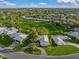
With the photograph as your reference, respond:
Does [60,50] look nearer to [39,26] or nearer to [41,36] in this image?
[41,36]

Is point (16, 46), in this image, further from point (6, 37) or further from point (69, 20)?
point (69, 20)

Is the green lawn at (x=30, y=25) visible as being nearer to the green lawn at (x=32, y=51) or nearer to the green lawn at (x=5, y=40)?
the green lawn at (x=5, y=40)

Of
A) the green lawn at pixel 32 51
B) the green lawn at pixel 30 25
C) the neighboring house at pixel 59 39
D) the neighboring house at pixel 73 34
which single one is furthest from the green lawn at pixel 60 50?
the green lawn at pixel 30 25

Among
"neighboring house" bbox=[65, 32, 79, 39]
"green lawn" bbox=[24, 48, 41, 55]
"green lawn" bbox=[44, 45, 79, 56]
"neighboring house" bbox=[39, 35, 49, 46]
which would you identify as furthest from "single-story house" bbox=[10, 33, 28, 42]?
"neighboring house" bbox=[65, 32, 79, 39]

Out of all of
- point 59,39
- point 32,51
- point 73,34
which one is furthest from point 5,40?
point 73,34

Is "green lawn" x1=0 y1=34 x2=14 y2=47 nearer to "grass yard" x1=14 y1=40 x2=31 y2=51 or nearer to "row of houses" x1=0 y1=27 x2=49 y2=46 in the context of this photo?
"row of houses" x1=0 y1=27 x2=49 y2=46

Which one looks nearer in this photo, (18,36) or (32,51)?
(32,51)
